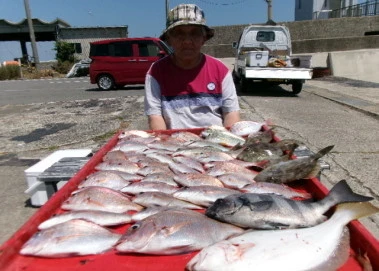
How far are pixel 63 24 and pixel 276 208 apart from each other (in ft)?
147

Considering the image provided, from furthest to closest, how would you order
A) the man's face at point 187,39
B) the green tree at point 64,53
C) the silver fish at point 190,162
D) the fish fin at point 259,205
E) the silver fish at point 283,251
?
1. the green tree at point 64,53
2. the man's face at point 187,39
3. the silver fish at point 190,162
4. the fish fin at point 259,205
5. the silver fish at point 283,251

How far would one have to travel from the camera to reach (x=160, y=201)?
171cm

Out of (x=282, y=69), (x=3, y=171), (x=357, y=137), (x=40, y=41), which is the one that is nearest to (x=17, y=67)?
(x=40, y=41)

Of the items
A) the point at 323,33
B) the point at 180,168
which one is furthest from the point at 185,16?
the point at 323,33

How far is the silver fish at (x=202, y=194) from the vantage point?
5.59 ft

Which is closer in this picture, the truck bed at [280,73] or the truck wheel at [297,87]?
Result: the truck bed at [280,73]

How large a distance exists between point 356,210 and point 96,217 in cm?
114

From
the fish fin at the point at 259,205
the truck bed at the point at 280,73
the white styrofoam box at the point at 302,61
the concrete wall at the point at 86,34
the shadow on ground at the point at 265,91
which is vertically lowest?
the shadow on ground at the point at 265,91

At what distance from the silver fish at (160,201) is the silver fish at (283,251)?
16.0 inches

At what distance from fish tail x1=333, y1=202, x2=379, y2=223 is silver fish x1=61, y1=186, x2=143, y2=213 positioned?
0.94m

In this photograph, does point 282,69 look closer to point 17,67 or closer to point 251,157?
point 251,157

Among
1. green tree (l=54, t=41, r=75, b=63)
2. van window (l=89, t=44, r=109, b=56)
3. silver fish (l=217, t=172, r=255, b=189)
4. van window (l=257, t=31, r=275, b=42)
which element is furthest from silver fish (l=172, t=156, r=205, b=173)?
green tree (l=54, t=41, r=75, b=63)

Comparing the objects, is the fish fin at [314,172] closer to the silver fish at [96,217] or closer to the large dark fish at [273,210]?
the large dark fish at [273,210]

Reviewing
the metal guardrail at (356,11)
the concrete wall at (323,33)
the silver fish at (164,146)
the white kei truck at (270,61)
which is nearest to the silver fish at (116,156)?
the silver fish at (164,146)
